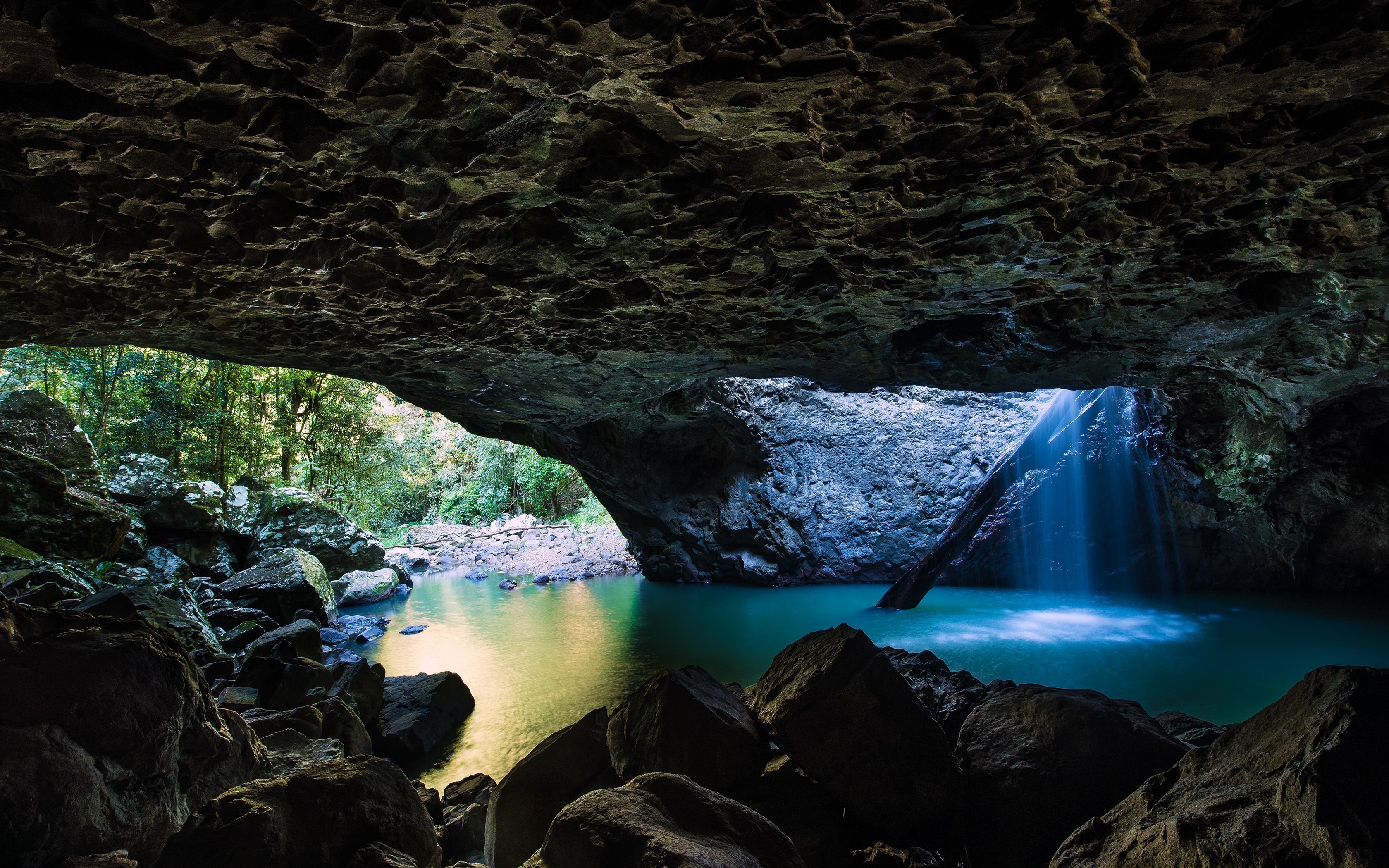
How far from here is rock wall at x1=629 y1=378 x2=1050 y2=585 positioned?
11.3 meters

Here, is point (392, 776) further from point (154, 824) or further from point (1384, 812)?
point (1384, 812)

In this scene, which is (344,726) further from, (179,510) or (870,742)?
(179,510)

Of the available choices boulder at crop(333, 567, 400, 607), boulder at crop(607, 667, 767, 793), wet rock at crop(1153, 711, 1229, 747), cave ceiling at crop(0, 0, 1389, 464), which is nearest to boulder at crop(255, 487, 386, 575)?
boulder at crop(333, 567, 400, 607)

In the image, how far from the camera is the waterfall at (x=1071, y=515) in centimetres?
936

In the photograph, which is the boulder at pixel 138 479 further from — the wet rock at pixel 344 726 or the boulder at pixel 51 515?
the wet rock at pixel 344 726

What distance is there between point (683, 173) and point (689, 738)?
2585 mm

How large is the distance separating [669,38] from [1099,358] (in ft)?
18.7

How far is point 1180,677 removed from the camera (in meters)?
5.66

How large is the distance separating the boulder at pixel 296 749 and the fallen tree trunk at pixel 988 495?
7637 mm

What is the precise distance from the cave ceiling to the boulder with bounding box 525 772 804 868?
237cm

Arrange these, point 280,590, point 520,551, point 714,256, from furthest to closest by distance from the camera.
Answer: point 520,551
point 280,590
point 714,256

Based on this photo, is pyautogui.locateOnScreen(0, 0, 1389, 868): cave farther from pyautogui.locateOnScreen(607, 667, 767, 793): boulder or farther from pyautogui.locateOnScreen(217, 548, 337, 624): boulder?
pyautogui.locateOnScreen(217, 548, 337, 624): boulder

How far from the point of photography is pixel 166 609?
5641mm

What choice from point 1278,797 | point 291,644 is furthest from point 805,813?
point 291,644
